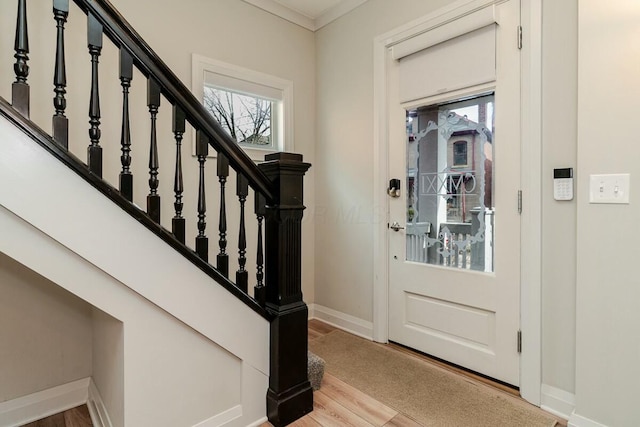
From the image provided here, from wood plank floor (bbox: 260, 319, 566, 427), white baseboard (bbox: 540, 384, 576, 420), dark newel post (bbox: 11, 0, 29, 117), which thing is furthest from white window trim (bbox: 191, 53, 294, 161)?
white baseboard (bbox: 540, 384, 576, 420)

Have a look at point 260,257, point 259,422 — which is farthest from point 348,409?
point 260,257

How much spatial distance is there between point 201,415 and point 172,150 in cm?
164

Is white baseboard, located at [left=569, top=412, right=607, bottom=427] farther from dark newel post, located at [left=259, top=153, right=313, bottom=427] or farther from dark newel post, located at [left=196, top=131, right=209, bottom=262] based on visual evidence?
dark newel post, located at [left=196, top=131, right=209, bottom=262]

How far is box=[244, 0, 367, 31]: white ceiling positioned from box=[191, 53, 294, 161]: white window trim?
0.56 meters

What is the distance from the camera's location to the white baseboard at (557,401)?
5.50 ft

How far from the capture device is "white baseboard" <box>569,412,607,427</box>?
4.99ft

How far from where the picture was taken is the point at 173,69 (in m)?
2.28

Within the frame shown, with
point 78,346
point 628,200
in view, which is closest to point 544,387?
point 628,200

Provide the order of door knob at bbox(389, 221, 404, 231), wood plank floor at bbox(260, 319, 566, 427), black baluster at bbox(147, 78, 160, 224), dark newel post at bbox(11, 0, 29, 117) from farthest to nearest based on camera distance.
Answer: door knob at bbox(389, 221, 404, 231) → wood plank floor at bbox(260, 319, 566, 427) → black baluster at bbox(147, 78, 160, 224) → dark newel post at bbox(11, 0, 29, 117)

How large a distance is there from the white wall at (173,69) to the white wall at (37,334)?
0.69 meters

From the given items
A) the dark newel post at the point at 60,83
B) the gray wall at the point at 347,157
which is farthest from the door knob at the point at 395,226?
the dark newel post at the point at 60,83

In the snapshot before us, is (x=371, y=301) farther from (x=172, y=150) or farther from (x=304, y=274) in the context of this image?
(x=172, y=150)

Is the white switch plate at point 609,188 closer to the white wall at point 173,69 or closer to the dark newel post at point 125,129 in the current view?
the dark newel post at point 125,129

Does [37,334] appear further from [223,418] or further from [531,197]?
[531,197]
